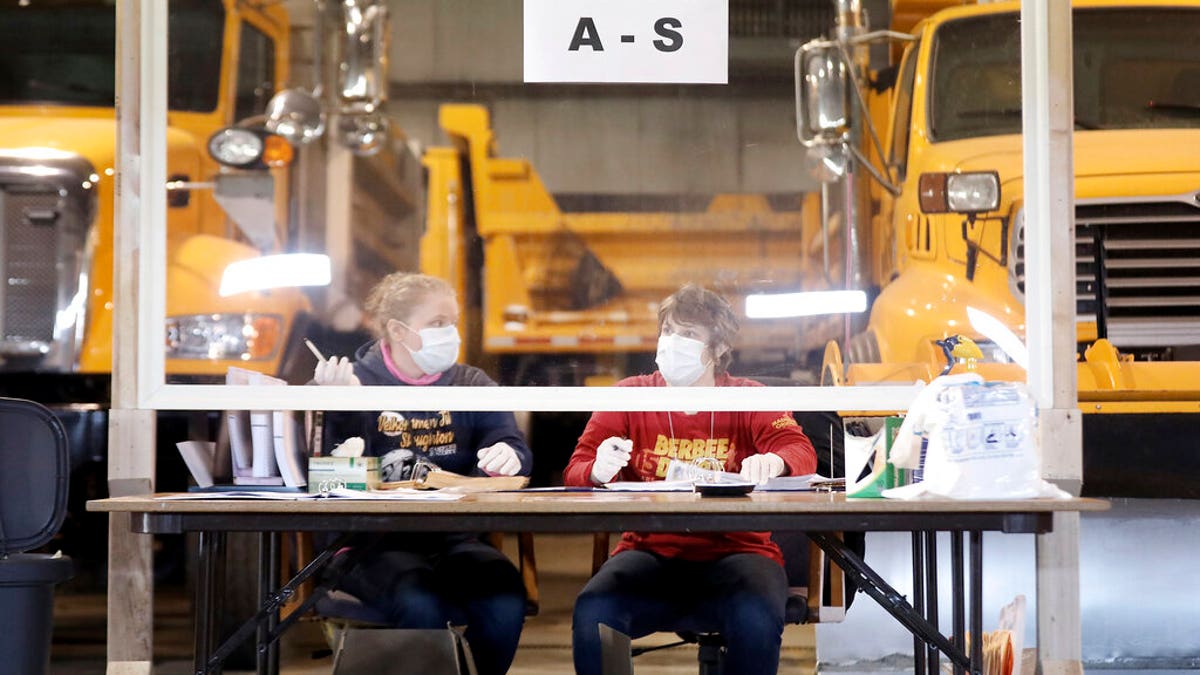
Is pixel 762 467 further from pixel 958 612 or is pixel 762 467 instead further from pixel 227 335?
pixel 227 335

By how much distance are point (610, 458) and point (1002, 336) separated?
3.33ft

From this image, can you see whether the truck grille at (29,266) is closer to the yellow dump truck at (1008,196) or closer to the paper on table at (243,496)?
the paper on table at (243,496)

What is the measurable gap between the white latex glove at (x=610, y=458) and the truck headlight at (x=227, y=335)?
3.82ft

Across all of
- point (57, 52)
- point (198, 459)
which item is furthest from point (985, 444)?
point (57, 52)

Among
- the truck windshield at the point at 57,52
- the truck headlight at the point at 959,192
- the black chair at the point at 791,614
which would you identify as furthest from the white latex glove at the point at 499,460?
the truck windshield at the point at 57,52

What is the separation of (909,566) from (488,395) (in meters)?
1.64

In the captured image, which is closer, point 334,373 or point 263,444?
point 263,444

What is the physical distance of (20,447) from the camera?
8.84 feet

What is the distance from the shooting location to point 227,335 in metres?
3.98

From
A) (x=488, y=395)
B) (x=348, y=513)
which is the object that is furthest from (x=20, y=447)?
(x=488, y=395)

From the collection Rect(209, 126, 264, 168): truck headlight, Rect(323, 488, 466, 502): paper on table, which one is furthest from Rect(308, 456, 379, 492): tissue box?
Rect(209, 126, 264, 168): truck headlight

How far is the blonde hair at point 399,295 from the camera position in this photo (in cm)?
332

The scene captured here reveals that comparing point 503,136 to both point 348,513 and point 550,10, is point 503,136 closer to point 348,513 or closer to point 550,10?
point 550,10

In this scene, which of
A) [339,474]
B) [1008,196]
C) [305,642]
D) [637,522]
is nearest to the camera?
[637,522]
